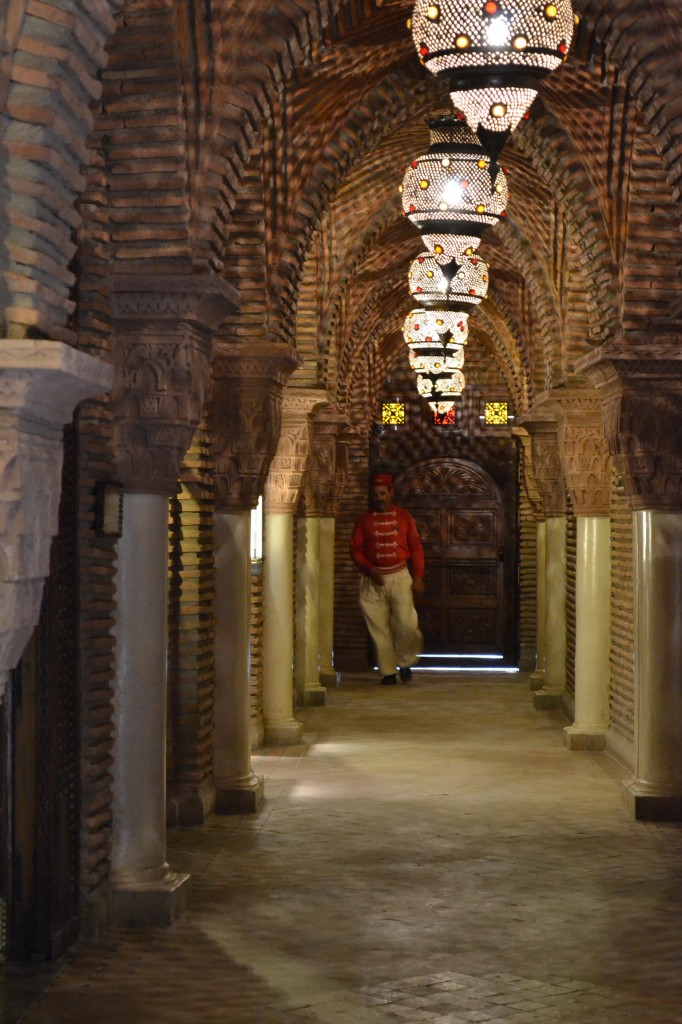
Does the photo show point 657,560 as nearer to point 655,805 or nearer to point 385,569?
point 655,805

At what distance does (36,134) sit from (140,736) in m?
3.75

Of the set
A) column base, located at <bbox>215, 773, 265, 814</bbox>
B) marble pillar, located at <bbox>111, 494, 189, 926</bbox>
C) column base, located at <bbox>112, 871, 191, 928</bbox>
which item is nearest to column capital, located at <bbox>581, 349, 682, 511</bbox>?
column base, located at <bbox>215, 773, 265, 814</bbox>

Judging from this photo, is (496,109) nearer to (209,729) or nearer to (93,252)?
(93,252)

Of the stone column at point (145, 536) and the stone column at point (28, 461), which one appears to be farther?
the stone column at point (145, 536)

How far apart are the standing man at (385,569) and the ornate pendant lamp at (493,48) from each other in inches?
537

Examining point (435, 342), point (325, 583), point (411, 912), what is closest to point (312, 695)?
point (325, 583)

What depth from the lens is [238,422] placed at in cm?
1010

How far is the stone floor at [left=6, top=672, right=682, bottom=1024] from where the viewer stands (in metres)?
6.13

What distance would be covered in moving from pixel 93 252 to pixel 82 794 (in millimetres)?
2442

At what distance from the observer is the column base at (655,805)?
1005 cm

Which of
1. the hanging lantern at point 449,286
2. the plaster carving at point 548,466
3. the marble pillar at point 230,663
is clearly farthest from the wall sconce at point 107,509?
the plaster carving at point 548,466

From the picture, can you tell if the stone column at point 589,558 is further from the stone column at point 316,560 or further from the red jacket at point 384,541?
the red jacket at point 384,541

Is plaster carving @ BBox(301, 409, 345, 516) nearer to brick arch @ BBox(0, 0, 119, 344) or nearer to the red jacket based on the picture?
the red jacket

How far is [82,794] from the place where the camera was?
23.2ft
